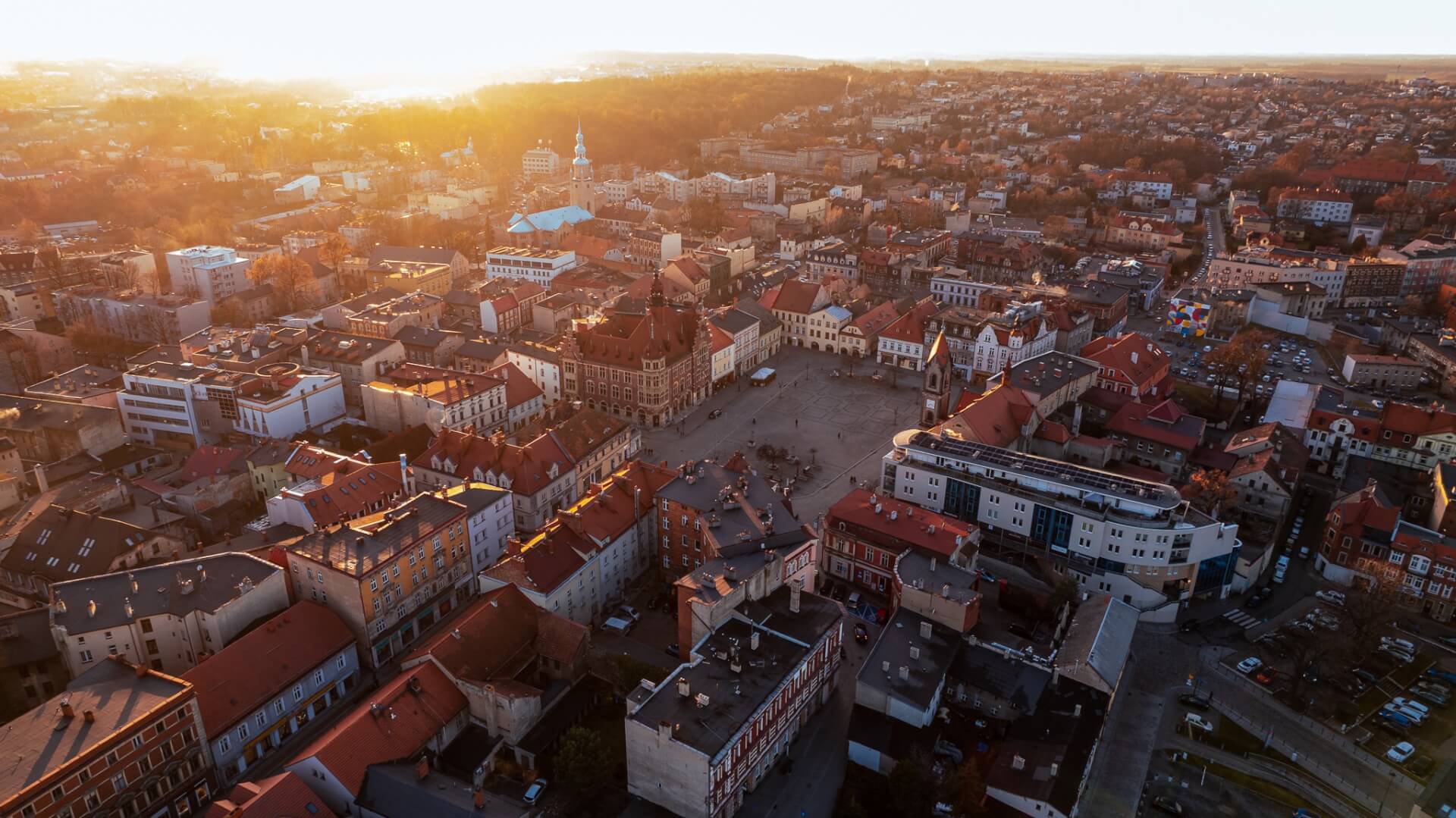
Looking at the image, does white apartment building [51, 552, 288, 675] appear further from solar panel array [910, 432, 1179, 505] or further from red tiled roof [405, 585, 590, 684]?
solar panel array [910, 432, 1179, 505]

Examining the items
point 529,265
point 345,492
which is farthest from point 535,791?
point 529,265

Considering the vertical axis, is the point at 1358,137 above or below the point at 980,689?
above

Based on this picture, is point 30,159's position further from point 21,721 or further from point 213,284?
point 21,721

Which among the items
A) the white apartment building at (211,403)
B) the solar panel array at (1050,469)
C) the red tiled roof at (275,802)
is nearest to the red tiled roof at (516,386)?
the white apartment building at (211,403)

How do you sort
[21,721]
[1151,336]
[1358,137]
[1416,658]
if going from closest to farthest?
[21,721], [1416,658], [1151,336], [1358,137]

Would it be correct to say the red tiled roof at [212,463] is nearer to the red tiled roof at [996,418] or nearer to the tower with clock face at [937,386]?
the red tiled roof at [996,418]

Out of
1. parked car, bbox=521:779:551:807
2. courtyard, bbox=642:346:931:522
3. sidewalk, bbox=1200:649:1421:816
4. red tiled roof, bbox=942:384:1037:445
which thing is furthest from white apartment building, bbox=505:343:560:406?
sidewalk, bbox=1200:649:1421:816

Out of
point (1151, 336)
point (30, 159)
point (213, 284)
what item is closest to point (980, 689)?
point (1151, 336)

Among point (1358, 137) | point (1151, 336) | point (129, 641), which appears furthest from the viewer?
point (1358, 137)

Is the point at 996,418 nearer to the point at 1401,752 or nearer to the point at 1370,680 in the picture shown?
the point at 1370,680
